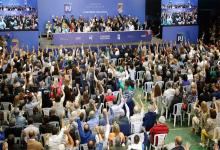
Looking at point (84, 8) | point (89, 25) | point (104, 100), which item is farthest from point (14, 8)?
point (104, 100)

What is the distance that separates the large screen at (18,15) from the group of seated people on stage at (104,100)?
5286 millimetres

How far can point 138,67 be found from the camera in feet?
49.7

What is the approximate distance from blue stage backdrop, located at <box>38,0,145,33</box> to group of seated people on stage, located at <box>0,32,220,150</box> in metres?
8.73

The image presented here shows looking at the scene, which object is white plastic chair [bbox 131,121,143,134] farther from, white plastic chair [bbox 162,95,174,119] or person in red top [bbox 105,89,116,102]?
white plastic chair [bbox 162,95,174,119]

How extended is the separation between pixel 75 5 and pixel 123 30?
3799mm

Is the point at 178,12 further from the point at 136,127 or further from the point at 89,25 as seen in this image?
the point at 136,127

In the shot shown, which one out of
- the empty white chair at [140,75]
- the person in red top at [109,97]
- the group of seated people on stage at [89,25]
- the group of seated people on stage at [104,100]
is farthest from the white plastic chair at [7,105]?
the group of seated people on stage at [89,25]

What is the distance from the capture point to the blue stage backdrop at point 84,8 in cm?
2531

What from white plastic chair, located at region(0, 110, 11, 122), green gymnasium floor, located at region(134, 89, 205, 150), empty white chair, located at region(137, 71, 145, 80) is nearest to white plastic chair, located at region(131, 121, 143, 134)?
green gymnasium floor, located at region(134, 89, 205, 150)

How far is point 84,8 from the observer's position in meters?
25.6

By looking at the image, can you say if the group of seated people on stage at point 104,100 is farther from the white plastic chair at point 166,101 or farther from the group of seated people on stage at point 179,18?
the group of seated people on stage at point 179,18

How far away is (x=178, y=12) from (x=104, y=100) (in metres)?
13.7

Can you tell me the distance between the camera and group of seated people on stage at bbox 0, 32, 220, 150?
27.0 ft

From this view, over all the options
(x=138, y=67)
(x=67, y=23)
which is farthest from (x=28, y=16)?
(x=138, y=67)
